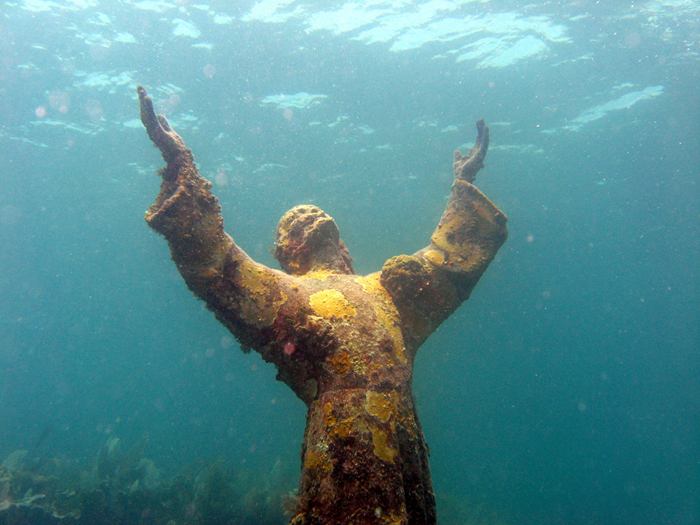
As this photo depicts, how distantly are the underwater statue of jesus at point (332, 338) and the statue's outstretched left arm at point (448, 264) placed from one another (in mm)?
17

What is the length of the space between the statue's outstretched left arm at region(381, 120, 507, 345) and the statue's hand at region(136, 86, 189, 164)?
1.99 metres

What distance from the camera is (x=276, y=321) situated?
299 centimetres

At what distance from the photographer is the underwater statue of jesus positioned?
2314 millimetres

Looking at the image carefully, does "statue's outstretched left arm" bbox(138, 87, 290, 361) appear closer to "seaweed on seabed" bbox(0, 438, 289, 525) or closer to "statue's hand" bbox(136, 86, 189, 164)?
"statue's hand" bbox(136, 86, 189, 164)

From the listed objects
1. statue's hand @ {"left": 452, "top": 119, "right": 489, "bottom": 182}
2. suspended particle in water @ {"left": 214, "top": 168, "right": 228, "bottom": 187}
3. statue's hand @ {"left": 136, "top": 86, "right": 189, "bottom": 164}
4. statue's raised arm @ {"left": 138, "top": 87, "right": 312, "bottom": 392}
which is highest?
suspended particle in water @ {"left": 214, "top": 168, "right": 228, "bottom": 187}

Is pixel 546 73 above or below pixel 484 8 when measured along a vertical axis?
above

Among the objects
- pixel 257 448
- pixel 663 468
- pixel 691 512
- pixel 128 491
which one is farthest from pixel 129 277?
pixel 663 468

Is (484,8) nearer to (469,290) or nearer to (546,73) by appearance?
(546,73)

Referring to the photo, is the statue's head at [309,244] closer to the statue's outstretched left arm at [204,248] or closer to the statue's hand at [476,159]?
the statue's outstretched left arm at [204,248]

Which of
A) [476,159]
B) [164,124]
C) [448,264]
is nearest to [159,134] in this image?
[164,124]

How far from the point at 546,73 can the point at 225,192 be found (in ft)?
68.4

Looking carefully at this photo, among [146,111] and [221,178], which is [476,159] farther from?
[221,178]

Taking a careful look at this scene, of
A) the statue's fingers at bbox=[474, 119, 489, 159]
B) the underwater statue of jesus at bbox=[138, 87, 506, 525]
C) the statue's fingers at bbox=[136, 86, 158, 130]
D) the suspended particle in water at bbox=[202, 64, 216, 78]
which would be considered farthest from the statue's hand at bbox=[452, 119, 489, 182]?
the suspended particle in water at bbox=[202, 64, 216, 78]

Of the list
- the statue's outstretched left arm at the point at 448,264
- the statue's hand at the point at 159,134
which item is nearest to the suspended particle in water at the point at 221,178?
the statue's outstretched left arm at the point at 448,264
